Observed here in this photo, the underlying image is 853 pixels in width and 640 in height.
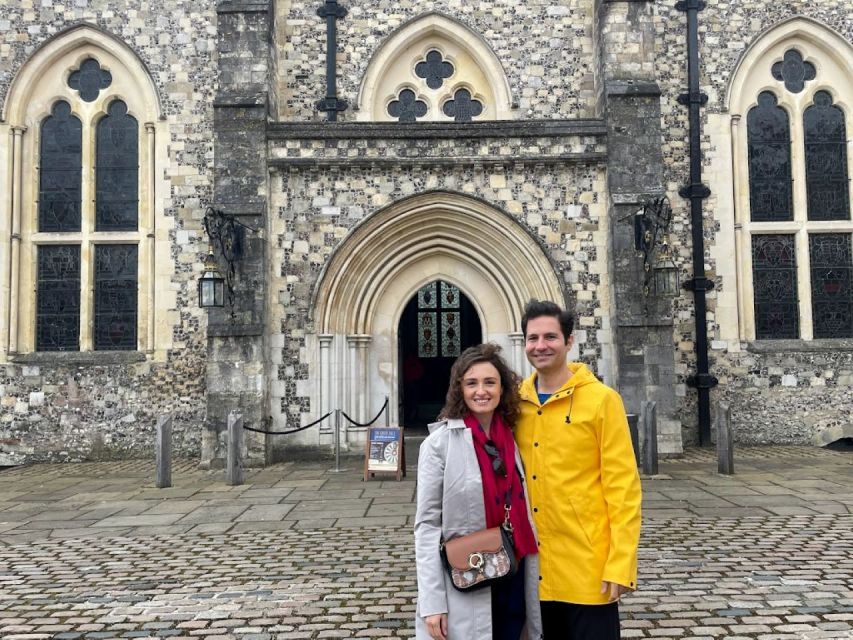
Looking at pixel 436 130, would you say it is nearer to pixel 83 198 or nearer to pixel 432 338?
pixel 432 338

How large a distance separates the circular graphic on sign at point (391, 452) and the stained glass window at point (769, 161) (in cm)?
854

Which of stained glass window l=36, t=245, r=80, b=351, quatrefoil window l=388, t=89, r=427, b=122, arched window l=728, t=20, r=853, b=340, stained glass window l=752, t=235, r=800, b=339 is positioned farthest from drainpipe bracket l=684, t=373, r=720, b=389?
stained glass window l=36, t=245, r=80, b=351

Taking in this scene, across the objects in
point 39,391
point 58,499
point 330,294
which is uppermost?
point 330,294

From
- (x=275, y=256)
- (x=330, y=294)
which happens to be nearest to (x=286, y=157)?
(x=275, y=256)

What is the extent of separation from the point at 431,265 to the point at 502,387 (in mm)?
9575

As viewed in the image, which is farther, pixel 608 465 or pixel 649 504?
pixel 649 504

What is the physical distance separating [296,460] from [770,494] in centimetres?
694

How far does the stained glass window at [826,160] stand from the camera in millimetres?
13352

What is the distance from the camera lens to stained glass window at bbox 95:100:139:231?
13.0 metres

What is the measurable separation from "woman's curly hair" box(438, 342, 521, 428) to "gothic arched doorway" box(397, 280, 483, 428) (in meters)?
11.5

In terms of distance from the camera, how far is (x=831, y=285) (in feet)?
43.3

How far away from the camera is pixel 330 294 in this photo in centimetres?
1148

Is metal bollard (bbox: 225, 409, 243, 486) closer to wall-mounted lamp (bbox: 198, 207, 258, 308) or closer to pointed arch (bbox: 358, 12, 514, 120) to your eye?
wall-mounted lamp (bbox: 198, 207, 258, 308)

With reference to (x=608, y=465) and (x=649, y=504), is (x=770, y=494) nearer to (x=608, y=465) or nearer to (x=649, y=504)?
(x=649, y=504)
